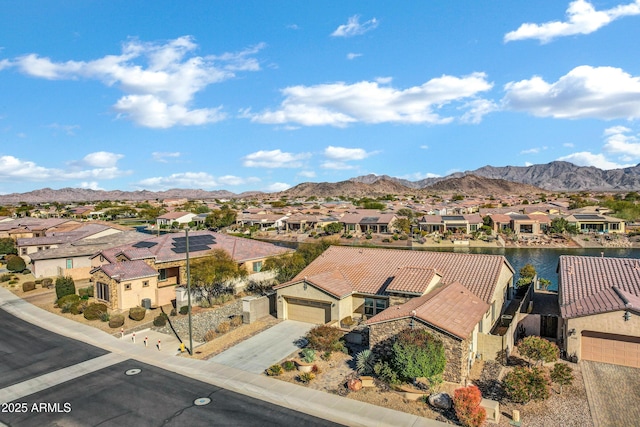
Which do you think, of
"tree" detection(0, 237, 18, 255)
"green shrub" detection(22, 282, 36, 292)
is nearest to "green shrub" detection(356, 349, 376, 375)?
"green shrub" detection(22, 282, 36, 292)

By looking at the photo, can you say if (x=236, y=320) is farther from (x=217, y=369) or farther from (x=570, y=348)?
(x=570, y=348)

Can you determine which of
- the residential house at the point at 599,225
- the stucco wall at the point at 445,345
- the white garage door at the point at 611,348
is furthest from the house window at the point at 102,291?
the residential house at the point at 599,225

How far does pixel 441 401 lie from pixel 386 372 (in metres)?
3.24

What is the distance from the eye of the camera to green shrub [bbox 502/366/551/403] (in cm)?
1834

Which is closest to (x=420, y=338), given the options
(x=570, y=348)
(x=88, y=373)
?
(x=570, y=348)

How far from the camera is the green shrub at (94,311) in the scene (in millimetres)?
32906

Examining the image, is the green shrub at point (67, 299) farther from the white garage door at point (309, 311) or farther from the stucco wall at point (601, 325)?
the stucco wall at point (601, 325)

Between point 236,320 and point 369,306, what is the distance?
10.6 meters

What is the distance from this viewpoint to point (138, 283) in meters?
36.3

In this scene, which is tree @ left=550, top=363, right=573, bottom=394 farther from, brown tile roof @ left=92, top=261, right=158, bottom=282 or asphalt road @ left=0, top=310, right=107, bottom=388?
brown tile roof @ left=92, top=261, right=158, bottom=282

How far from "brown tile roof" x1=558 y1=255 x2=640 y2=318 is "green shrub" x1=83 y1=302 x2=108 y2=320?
35.0 metres

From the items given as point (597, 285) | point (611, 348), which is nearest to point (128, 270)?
point (611, 348)

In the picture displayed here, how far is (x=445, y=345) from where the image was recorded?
20.4 meters

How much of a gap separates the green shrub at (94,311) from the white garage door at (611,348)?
3585cm
